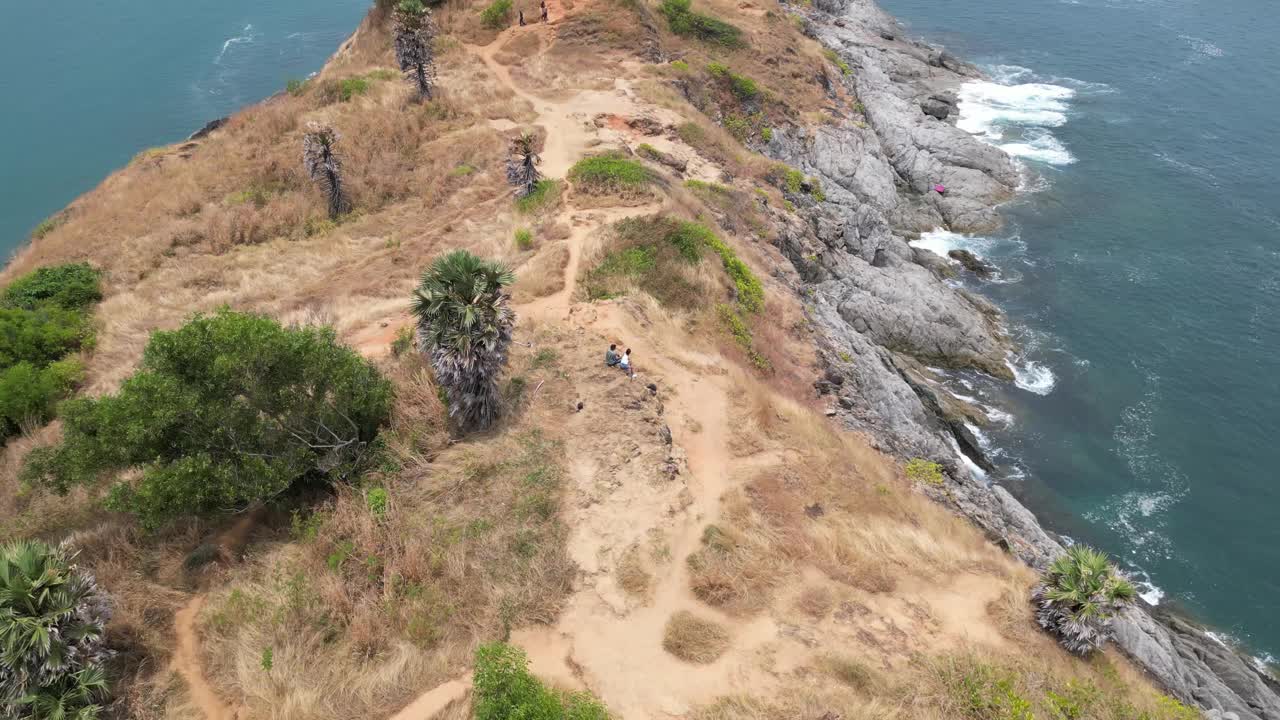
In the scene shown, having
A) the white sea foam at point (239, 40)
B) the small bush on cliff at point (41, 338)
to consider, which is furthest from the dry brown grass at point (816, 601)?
the white sea foam at point (239, 40)

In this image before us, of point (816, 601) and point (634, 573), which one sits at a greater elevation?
point (634, 573)

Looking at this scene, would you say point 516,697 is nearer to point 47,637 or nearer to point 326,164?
point 47,637

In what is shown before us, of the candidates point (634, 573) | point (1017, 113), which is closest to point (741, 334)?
point (634, 573)

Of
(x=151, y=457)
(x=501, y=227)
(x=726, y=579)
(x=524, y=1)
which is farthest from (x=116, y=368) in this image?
(x=524, y=1)

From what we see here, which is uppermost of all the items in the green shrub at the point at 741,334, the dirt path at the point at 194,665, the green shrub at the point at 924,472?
the dirt path at the point at 194,665

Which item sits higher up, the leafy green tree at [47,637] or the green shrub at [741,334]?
the leafy green tree at [47,637]

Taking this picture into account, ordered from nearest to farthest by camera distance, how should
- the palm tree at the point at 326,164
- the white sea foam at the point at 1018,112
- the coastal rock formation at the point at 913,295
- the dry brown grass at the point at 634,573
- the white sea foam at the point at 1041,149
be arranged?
the dry brown grass at the point at 634,573, the coastal rock formation at the point at 913,295, the palm tree at the point at 326,164, the white sea foam at the point at 1041,149, the white sea foam at the point at 1018,112

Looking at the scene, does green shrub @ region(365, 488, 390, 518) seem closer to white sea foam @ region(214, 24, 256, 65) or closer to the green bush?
the green bush

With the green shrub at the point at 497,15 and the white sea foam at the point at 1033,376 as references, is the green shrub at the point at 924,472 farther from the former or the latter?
the green shrub at the point at 497,15
